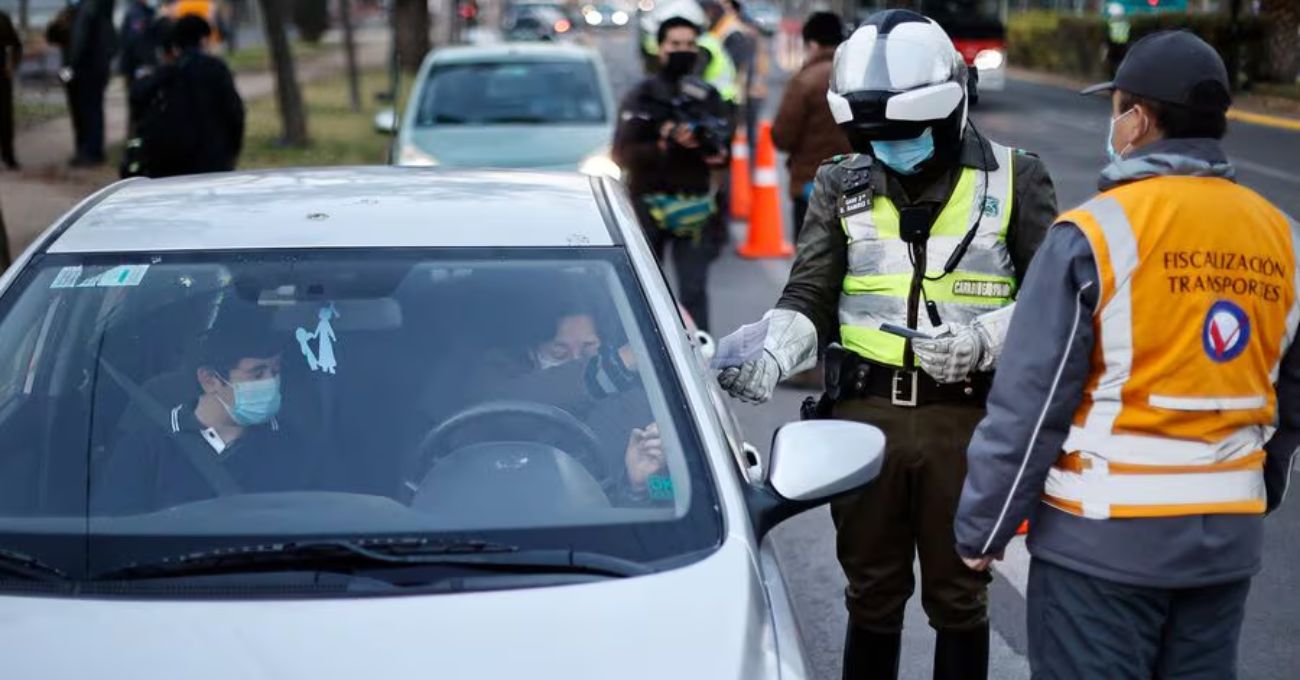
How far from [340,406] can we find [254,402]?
0.21 metres

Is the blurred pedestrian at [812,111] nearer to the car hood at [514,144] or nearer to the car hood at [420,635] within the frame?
the car hood at [514,144]

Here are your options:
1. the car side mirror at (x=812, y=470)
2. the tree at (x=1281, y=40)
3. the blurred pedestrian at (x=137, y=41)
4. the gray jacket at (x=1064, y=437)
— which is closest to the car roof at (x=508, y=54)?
the blurred pedestrian at (x=137, y=41)

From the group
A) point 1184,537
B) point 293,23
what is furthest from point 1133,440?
point 293,23

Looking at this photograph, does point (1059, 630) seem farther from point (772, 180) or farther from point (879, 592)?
point (772, 180)

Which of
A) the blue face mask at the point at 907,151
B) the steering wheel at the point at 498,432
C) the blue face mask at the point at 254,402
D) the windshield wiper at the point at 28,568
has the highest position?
the blue face mask at the point at 907,151

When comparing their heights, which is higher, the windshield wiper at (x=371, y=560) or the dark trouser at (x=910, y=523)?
the windshield wiper at (x=371, y=560)

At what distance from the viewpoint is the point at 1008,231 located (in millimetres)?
4074

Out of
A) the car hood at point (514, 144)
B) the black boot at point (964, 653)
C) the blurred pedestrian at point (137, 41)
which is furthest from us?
the blurred pedestrian at point (137, 41)

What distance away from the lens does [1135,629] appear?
10.9 feet

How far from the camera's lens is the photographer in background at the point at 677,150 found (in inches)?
340

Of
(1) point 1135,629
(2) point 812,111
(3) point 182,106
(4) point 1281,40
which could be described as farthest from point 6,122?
(4) point 1281,40

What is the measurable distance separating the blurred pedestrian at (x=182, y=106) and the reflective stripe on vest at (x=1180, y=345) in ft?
25.1

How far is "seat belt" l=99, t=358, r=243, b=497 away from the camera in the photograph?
3.38 metres

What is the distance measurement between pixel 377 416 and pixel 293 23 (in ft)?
214
